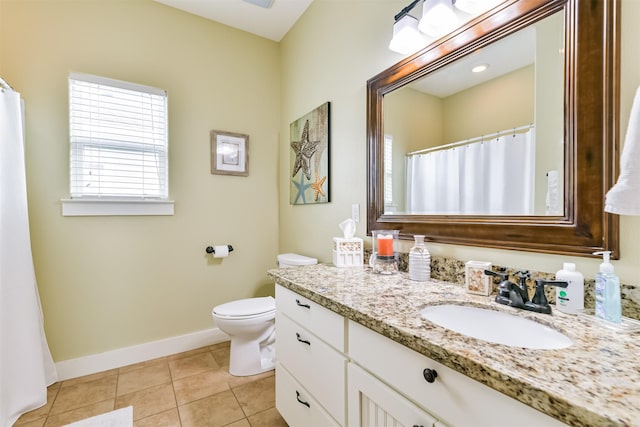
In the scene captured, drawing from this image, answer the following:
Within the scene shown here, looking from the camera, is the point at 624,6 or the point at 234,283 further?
the point at 234,283

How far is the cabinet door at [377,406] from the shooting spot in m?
0.75

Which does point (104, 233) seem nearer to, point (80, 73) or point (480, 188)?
point (80, 73)

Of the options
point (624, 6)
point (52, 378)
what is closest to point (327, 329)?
point (624, 6)

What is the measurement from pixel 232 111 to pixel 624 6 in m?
2.41

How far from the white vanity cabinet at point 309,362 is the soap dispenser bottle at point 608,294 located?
734 mm

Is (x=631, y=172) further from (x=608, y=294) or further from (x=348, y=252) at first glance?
(x=348, y=252)

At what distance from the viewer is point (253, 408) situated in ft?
5.49

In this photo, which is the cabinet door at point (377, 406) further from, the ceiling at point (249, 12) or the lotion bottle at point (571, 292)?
the ceiling at point (249, 12)

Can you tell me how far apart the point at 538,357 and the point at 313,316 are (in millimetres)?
764

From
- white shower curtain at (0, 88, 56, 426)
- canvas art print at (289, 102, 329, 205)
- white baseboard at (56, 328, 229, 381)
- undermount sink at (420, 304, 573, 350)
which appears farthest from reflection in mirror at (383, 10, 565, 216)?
white shower curtain at (0, 88, 56, 426)

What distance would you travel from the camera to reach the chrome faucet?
2.89ft

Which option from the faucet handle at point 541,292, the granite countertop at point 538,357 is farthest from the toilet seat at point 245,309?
the faucet handle at point 541,292

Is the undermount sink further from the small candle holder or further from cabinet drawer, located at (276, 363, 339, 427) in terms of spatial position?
cabinet drawer, located at (276, 363, 339, 427)

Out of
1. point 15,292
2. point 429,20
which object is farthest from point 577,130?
point 15,292
